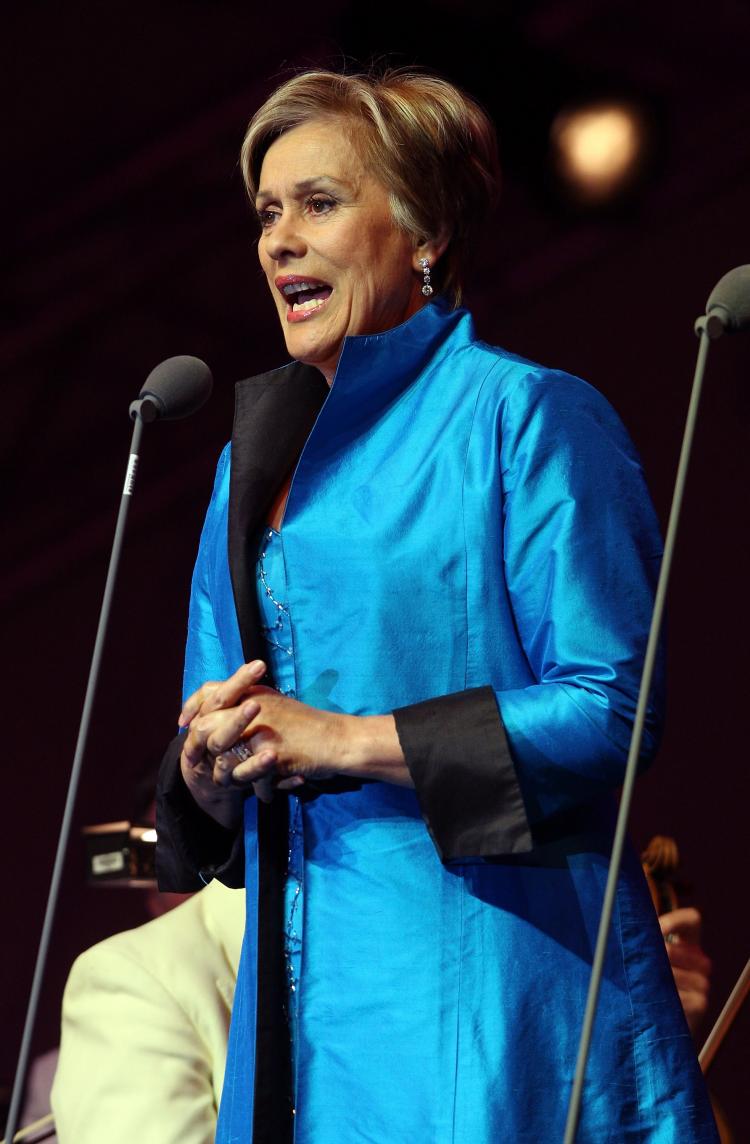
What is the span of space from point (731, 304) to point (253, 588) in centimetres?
55

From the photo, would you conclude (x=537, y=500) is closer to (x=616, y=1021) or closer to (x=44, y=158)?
(x=616, y=1021)

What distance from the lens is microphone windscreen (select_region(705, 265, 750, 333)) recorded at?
148 centimetres

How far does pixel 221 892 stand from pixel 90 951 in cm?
27

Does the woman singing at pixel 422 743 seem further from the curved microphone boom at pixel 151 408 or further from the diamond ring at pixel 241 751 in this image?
the curved microphone boom at pixel 151 408

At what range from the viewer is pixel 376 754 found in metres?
1.41

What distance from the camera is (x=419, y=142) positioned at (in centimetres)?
177

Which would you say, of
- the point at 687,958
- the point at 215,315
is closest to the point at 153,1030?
the point at 687,958

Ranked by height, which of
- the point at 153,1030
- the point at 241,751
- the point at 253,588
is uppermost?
the point at 253,588

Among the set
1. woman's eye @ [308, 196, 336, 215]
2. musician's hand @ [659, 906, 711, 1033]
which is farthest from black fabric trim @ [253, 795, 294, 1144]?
musician's hand @ [659, 906, 711, 1033]

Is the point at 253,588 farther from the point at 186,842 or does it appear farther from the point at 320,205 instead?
the point at 320,205

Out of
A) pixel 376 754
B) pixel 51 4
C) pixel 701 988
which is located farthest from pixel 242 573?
pixel 51 4

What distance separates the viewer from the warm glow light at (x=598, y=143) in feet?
13.5

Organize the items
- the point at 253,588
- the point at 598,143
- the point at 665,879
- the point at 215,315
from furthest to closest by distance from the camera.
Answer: the point at 215,315, the point at 598,143, the point at 665,879, the point at 253,588

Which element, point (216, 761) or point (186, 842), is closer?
point (216, 761)
